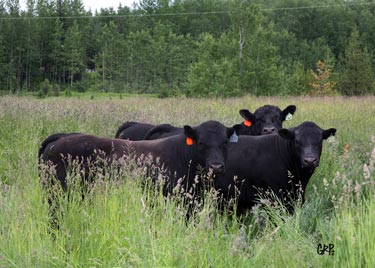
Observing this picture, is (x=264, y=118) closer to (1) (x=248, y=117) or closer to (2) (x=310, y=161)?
(1) (x=248, y=117)

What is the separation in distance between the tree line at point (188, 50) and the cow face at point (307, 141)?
19759mm

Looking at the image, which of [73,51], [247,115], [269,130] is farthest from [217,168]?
[73,51]

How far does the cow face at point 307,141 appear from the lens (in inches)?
242

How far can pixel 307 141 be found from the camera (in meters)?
6.38

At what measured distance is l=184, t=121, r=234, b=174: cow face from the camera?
5929 mm

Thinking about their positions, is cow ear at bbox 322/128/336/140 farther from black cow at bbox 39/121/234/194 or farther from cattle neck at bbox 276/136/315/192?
black cow at bbox 39/121/234/194

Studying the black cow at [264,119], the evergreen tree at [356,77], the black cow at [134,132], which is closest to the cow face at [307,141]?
the black cow at [264,119]

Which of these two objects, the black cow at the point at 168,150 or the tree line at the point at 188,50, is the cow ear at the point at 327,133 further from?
the tree line at the point at 188,50

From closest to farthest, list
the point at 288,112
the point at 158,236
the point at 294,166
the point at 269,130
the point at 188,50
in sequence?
the point at 158,236
the point at 294,166
the point at 269,130
the point at 288,112
the point at 188,50

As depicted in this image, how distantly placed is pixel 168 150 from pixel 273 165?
1.48m

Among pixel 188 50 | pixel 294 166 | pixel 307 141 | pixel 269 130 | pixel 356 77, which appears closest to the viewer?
pixel 307 141

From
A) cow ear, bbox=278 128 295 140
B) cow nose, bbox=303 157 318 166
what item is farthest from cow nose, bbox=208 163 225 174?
cow ear, bbox=278 128 295 140

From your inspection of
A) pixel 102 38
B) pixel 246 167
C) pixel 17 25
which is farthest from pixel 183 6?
pixel 246 167

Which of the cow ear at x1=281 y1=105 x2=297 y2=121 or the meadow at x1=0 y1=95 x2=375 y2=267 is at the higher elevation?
the cow ear at x1=281 y1=105 x2=297 y2=121
